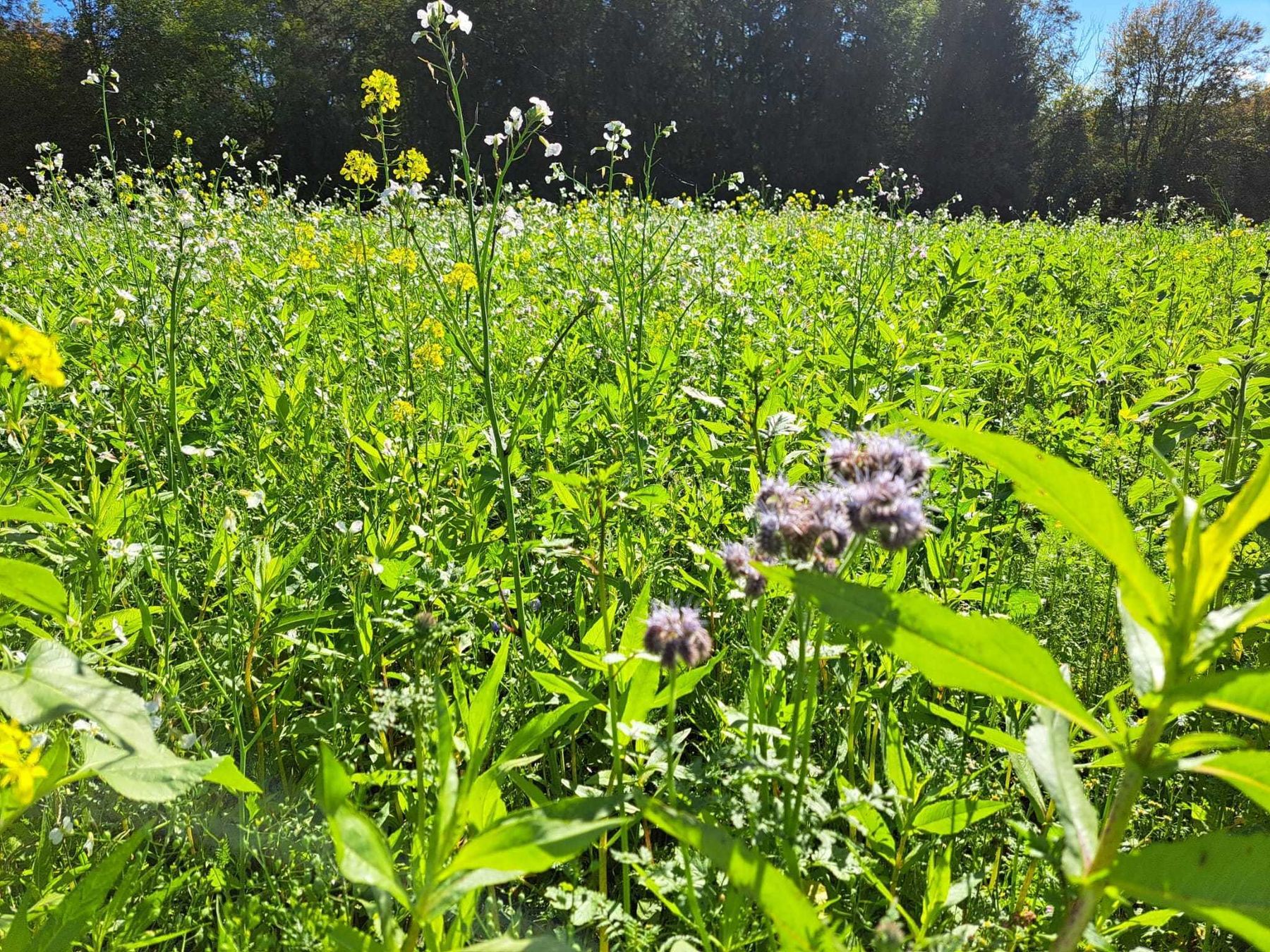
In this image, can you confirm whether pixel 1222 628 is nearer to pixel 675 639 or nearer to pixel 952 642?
pixel 952 642

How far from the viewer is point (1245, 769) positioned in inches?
27.2

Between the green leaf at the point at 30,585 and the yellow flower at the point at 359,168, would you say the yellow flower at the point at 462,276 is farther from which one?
the green leaf at the point at 30,585

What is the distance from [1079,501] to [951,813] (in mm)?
697

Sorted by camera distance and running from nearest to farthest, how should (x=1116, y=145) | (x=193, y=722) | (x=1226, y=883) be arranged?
(x=1226, y=883) → (x=193, y=722) → (x=1116, y=145)

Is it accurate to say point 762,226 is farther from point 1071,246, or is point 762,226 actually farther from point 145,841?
point 145,841

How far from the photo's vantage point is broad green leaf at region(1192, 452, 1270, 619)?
706 millimetres

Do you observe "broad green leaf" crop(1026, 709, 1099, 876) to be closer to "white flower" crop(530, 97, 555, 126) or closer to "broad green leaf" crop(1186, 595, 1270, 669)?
"broad green leaf" crop(1186, 595, 1270, 669)

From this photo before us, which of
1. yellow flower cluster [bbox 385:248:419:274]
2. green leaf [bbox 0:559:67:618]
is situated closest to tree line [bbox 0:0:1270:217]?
yellow flower cluster [bbox 385:248:419:274]

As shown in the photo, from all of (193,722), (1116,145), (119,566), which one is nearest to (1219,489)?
(193,722)

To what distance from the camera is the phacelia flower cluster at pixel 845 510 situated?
2.53 feet

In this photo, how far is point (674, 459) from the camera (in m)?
2.32

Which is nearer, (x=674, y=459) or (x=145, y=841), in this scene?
(x=145, y=841)

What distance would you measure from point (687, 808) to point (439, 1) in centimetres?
188

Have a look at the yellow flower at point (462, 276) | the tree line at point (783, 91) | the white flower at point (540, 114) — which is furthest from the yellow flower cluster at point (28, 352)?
the tree line at point (783, 91)
